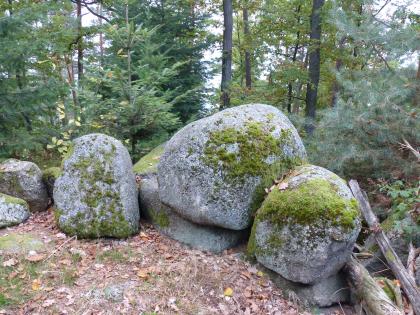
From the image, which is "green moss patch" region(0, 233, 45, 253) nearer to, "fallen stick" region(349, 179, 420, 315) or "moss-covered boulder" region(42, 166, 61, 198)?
"moss-covered boulder" region(42, 166, 61, 198)

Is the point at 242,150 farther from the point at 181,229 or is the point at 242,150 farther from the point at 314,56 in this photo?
the point at 314,56

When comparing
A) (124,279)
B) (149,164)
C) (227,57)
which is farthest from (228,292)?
(227,57)

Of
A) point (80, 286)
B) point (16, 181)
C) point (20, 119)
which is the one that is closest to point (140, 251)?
point (80, 286)

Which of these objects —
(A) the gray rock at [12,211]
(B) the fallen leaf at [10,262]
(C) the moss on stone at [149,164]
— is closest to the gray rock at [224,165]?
(C) the moss on stone at [149,164]

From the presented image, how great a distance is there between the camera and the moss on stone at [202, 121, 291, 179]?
14.2 feet

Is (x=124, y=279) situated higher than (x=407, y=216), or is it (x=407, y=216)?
(x=407, y=216)

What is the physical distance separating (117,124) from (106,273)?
3076 mm

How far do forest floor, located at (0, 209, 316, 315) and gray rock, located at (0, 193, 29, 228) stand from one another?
0.87 ft

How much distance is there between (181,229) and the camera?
4.77 meters

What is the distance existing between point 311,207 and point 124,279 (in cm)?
231

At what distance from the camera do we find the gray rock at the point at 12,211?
16.1 feet

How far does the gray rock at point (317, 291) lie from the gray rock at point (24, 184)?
3.87 m

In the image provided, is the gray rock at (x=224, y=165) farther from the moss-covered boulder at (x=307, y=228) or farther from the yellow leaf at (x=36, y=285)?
the yellow leaf at (x=36, y=285)

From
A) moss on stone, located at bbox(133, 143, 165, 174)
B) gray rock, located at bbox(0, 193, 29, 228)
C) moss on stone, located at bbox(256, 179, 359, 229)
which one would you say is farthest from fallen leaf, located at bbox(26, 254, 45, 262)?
moss on stone, located at bbox(256, 179, 359, 229)
